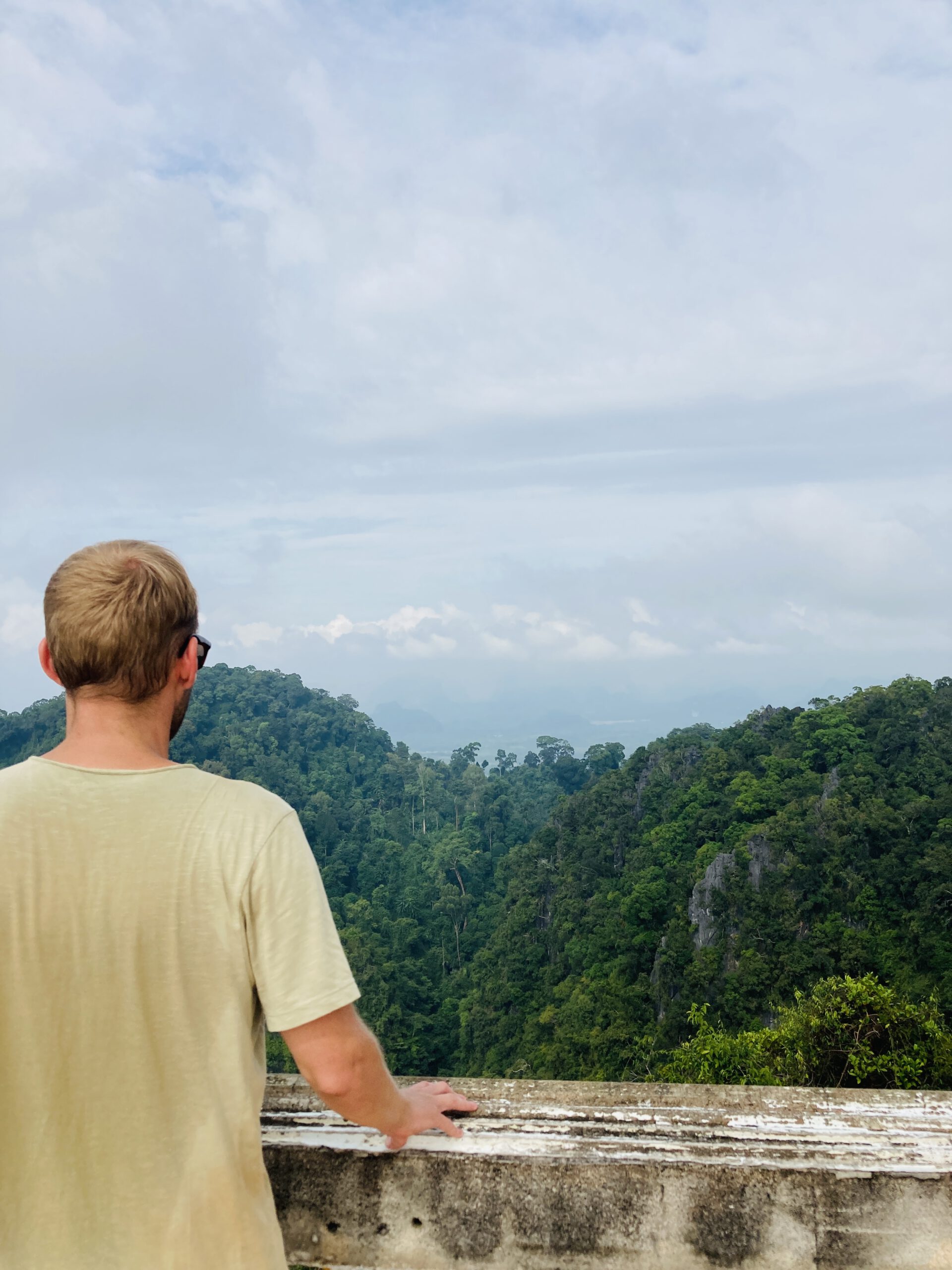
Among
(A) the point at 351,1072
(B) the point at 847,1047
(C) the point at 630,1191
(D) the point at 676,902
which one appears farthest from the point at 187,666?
(D) the point at 676,902

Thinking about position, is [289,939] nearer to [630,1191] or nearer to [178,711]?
[178,711]

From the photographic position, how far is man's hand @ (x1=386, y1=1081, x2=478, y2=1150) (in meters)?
1.21

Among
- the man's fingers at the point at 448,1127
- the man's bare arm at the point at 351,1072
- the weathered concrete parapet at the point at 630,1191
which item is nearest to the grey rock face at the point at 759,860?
the weathered concrete parapet at the point at 630,1191

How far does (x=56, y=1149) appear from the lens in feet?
3.51

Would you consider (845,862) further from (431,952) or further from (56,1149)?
(56,1149)

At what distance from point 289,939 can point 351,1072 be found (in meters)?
0.20

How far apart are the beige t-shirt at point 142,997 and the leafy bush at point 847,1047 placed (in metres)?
10.6

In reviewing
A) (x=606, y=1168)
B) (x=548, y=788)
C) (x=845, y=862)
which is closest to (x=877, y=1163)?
(x=606, y=1168)

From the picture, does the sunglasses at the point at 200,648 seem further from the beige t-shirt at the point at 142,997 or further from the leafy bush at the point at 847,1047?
the leafy bush at the point at 847,1047

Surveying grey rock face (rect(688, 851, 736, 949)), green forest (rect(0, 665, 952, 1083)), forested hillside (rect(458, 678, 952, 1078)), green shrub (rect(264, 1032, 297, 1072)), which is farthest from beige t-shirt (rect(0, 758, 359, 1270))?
green shrub (rect(264, 1032, 297, 1072))

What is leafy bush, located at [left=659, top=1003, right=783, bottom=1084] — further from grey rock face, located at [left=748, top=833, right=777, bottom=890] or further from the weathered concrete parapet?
the weathered concrete parapet

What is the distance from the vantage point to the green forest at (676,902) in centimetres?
2117

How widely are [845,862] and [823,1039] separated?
13427 millimetres

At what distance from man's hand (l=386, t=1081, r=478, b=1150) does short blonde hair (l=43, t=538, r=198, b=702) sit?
673 mm
